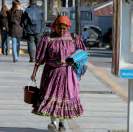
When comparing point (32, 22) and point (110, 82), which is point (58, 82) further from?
point (32, 22)

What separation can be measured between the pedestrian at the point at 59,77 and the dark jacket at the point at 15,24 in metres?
11.6

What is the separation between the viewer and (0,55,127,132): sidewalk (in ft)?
32.3

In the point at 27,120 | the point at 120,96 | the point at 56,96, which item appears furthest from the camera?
the point at 120,96

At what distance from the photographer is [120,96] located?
13.1 metres

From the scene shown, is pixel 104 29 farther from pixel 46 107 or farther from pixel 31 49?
pixel 46 107

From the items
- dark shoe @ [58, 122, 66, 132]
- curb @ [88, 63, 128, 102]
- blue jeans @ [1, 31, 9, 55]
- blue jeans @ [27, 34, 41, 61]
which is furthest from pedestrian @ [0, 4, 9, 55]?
dark shoe @ [58, 122, 66, 132]

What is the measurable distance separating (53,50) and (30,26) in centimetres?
1067

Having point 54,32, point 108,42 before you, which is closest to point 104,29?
point 108,42

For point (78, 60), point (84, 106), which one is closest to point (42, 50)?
point (78, 60)

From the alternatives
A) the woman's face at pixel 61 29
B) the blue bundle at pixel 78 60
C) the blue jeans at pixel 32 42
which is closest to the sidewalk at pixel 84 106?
the blue bundle at pixel 78 60

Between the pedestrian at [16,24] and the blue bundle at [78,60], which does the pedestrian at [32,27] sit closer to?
the pedestrian at [16,24]

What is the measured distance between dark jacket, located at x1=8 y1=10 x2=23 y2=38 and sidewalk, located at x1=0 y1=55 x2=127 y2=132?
292cm

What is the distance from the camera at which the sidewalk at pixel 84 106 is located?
9.84m

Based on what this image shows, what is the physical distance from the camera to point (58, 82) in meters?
8.77
